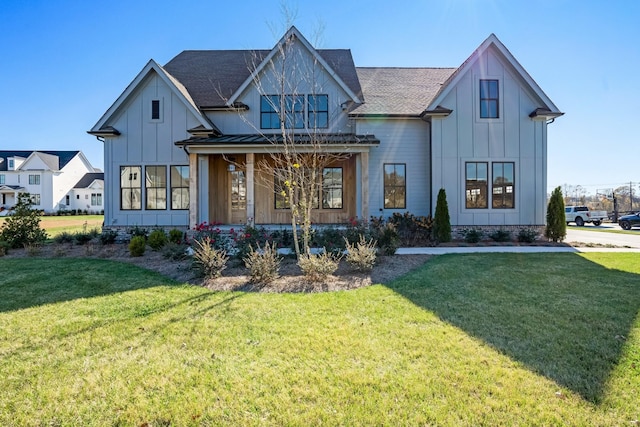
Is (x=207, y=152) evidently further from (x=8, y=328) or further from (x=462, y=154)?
(x=462, y=154)

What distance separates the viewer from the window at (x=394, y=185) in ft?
42.6

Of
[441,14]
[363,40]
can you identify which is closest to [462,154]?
[441,14]

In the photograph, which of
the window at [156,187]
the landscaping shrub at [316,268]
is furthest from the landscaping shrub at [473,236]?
the window at [156,187]

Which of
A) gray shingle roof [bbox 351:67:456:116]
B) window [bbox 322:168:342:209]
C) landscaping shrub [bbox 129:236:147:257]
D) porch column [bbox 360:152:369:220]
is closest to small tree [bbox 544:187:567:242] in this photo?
gray shingle roof [bbox 351:67:456:116]

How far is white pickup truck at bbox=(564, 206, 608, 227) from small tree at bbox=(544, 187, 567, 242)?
61.0ft

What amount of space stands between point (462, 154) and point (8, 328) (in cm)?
1347

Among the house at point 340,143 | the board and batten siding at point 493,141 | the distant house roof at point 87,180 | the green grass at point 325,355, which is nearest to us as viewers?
the green grass at point 325,355

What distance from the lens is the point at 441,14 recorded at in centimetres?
1091

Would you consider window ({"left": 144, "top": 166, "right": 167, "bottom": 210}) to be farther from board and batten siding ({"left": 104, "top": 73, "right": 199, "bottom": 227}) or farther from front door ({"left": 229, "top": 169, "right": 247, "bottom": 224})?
front door ({"left": 229, "top": 169, "right": 247, "bottom": 224})

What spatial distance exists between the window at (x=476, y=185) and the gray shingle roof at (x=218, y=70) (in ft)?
19.1

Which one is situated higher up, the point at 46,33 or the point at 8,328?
the point at 46,33

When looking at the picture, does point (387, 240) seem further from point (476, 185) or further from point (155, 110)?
point (155, 110)

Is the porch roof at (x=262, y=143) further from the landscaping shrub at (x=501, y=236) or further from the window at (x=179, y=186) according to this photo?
the landscaping shrub at (x=501, y=236)

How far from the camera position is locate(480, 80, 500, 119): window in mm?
12438
